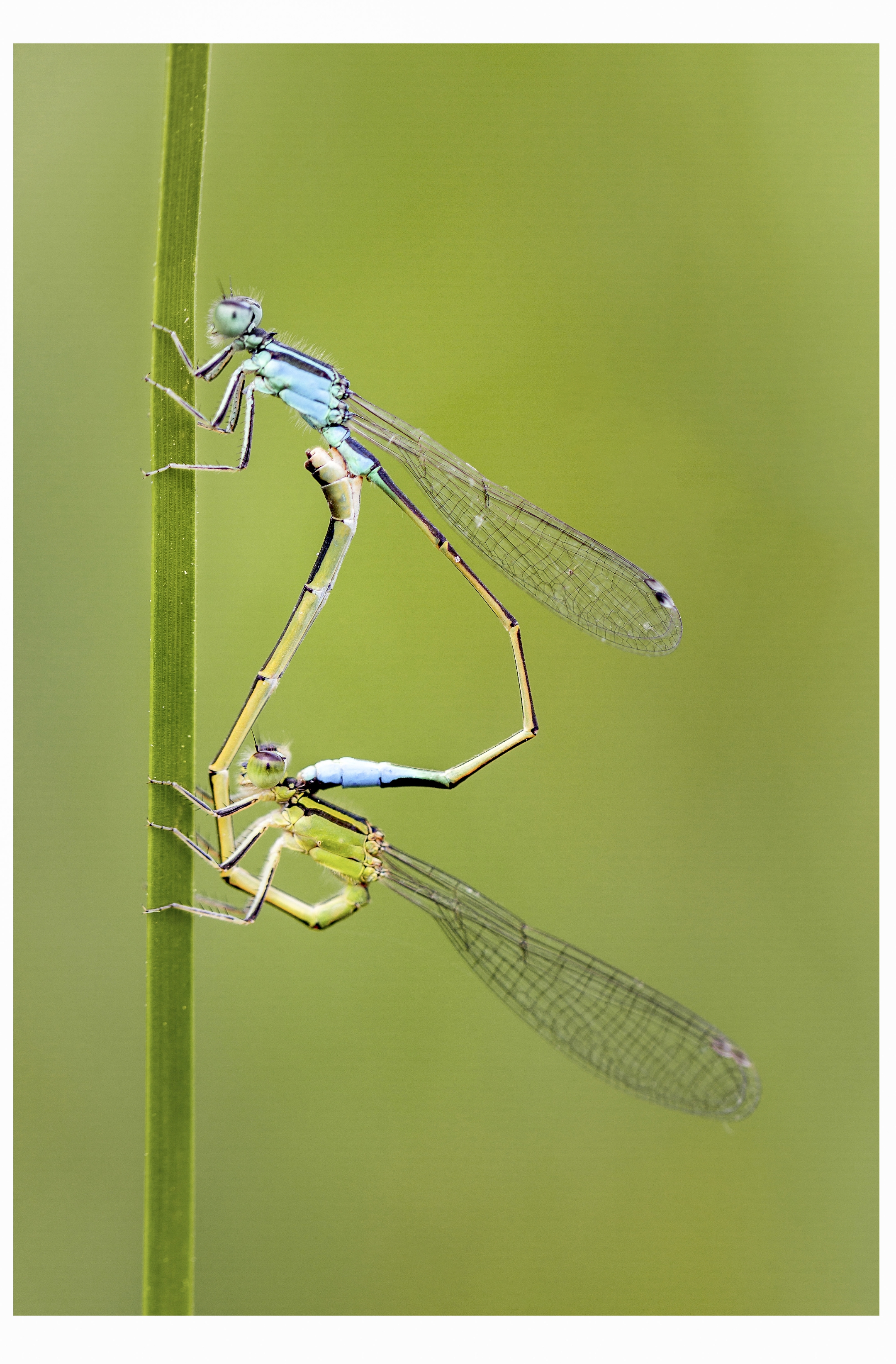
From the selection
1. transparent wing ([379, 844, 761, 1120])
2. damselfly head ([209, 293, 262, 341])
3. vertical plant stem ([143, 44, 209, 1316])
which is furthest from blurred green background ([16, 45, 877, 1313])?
vertical plant stem ([143, 44, 209, 1316])

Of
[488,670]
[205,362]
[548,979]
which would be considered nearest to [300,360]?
[205,362]

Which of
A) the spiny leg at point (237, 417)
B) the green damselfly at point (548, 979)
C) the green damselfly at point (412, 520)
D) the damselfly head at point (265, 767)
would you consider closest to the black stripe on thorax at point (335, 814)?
→ the green damselfly at point (548, 979)

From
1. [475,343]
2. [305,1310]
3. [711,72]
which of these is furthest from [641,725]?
[711,72]

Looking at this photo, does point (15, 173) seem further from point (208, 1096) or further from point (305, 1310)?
point (305, 1310)

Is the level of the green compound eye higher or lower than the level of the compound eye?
lower

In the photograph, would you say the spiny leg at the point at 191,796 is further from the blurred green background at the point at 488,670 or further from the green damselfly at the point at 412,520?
the blurred green background at the point at 488,670

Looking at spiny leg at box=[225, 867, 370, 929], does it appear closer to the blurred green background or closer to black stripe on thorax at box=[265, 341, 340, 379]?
the blurred green background

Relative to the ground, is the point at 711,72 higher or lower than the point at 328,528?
higher
